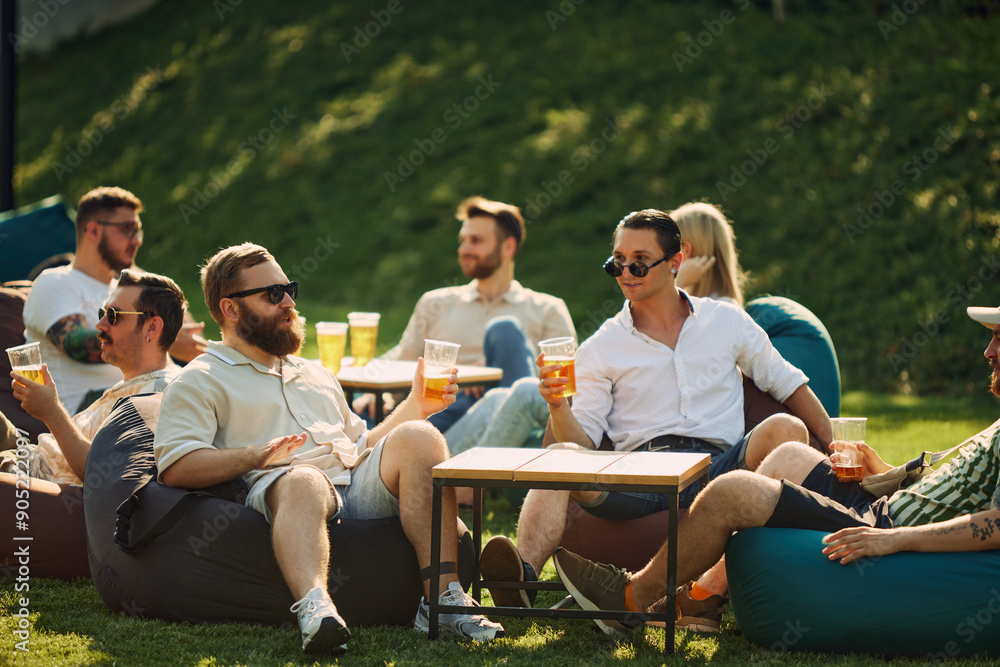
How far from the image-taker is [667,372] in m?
4.18

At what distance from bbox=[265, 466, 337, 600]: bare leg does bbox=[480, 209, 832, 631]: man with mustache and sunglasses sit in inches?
41.8

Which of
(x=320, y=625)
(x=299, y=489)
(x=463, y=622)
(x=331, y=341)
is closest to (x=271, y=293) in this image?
(x=299, y=489)

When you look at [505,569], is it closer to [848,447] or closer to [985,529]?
[848,447]

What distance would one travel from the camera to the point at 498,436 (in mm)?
5262

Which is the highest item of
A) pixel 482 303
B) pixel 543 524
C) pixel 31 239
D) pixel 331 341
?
pixel 31 239

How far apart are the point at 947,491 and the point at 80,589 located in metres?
3.24

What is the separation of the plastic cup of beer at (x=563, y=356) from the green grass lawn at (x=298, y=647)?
859 mm

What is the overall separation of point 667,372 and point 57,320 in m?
3.15

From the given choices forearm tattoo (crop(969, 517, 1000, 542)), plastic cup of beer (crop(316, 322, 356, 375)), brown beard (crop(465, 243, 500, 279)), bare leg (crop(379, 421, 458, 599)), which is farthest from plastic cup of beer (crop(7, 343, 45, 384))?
forearm tattoo (crop(969, 517, 1000, 542))

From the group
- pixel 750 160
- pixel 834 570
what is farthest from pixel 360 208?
pixel 834 570

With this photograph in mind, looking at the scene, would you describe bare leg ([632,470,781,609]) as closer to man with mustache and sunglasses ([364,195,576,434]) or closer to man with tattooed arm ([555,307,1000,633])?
man with tattooed arm ([555,307,1000,633])

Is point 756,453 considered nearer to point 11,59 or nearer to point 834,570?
point 834,570

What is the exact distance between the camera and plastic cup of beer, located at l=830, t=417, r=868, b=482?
3436 millimetres

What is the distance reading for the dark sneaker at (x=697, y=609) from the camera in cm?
346
